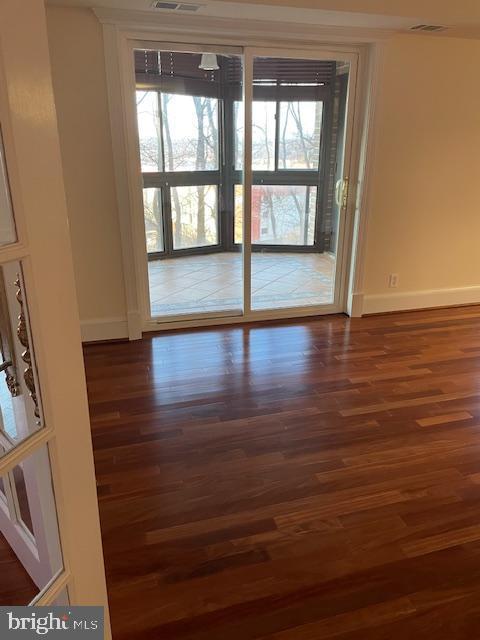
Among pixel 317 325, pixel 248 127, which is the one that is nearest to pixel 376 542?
pixel 317 325

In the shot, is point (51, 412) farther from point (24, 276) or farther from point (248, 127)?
point (248, 127)

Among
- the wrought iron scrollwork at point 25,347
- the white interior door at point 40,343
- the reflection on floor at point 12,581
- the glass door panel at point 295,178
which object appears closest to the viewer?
the white interior door at point 40,343

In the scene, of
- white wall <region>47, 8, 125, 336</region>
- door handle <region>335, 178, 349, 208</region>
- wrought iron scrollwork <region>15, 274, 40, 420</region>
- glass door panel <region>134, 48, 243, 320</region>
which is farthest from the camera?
door handle <region>335, 178, 349, 208</region>

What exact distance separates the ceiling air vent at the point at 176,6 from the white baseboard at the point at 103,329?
212cm

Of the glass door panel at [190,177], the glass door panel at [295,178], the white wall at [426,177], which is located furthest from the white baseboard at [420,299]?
the glass door panel at [190,177]

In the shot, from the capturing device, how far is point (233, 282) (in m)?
4.11

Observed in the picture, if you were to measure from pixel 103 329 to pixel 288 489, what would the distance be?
→ 2.14m

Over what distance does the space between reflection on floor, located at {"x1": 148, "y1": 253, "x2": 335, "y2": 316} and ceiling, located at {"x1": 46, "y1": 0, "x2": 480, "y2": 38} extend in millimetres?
1739

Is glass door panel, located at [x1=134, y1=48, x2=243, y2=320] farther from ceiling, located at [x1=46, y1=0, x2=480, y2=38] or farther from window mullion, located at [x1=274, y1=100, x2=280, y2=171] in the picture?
ceiling, located at [x1=46, y1=0, x2=480, y2=38]

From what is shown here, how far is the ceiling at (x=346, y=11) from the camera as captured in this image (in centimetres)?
280

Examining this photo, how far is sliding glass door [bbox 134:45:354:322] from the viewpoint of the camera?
11.4 ft

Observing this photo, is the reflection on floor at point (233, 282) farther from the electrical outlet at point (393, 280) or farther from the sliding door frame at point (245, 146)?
the electrical outlet at point (393, 280)

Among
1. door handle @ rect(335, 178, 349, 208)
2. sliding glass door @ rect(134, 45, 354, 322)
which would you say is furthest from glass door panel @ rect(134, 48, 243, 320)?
door handle @ rect(335, 178, 349, 208)

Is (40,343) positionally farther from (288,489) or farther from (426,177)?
(426,177)
